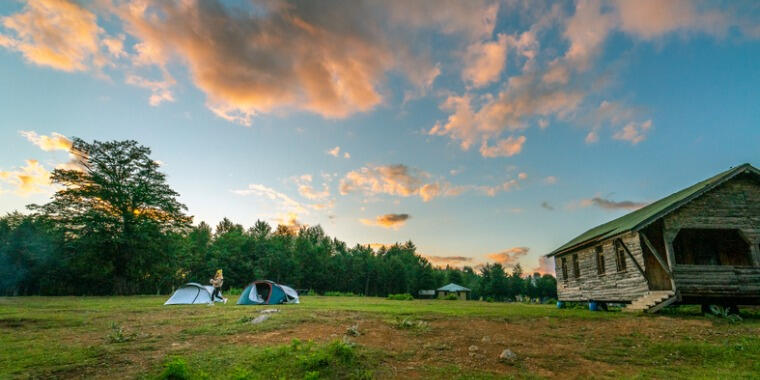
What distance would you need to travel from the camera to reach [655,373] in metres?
6.99

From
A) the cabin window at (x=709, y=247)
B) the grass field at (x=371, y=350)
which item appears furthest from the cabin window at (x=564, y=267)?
the grass field at (x=371, y=350)

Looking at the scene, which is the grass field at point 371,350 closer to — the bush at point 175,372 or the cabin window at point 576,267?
the bush at point 175,372

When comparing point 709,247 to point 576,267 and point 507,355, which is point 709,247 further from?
point 507,355

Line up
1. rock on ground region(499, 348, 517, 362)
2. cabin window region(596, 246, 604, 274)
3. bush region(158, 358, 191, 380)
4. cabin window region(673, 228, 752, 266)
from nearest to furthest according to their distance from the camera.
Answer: bush region(158, 358, 191, 380) < rock on ground region(499, 348, 517, 362) < cabin window region(673, 228, 752, 266) < cabin window region(596, 246, 604, 274)

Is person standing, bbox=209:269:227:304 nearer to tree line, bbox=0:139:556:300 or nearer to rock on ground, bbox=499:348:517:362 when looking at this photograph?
tree line, bbox=0:139:556:300

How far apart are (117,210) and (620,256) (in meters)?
44.5

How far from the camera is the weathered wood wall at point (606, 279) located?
60.5 feet

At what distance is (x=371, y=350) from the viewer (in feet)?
25.5

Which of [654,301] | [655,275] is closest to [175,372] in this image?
[654,301]

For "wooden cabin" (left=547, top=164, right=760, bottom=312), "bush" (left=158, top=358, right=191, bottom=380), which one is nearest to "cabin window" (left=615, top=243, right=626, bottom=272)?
"wooden cabin" (left=547, top=164, right=760, bottom=312)

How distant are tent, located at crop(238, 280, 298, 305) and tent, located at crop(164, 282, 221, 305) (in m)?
3.12

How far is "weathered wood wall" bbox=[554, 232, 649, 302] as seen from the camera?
18.4m

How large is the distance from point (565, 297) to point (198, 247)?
55.7 m

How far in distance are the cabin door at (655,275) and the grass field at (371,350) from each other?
673 centimetres
